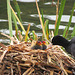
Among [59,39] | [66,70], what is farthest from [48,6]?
[66,70]

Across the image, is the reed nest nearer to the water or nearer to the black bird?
the black bird

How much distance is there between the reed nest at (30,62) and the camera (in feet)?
13.0

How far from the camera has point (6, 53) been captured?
4094 millimetres

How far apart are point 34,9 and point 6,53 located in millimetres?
6746

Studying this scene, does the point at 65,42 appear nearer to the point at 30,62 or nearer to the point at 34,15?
the point at 30,62

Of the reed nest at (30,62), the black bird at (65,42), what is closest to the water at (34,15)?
the black bird at (65,42)

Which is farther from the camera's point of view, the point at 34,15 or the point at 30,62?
the point at 34,15

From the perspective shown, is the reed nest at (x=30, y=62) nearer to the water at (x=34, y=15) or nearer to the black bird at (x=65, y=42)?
the black bird at (x=65, y=42)

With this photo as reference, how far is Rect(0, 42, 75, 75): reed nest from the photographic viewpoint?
397 centimetres

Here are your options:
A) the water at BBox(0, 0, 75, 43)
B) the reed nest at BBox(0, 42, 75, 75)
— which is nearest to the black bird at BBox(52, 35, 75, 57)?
the reed nest at BBox(0, 42, 75, 75)

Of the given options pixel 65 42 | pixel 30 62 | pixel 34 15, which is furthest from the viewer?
pixel 34 15

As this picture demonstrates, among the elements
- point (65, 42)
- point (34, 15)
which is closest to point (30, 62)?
point (65, 42)

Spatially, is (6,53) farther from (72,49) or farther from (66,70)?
(72,49)

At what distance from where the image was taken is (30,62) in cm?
397
